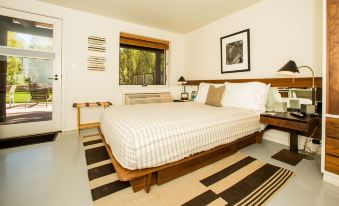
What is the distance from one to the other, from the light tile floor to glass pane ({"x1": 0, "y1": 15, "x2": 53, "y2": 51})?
6.35 ft

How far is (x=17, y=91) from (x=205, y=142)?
3597 millimetres

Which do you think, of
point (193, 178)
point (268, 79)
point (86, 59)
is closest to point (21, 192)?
point (193, 178)

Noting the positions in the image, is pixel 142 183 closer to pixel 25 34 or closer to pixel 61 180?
pixel 61 180

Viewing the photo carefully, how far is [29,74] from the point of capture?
129 inches

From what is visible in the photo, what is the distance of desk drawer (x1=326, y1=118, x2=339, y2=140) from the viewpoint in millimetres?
1676

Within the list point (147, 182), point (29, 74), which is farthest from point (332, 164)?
point (29, 74)

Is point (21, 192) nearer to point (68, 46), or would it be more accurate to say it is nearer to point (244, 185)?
point (244, 185)

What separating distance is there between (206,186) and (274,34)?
2736 millimetres

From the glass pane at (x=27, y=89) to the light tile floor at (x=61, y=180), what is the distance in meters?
1.03

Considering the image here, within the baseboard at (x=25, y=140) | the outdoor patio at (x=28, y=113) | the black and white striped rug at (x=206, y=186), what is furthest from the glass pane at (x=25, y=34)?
the black and white striped rug at (x=206, y=186)

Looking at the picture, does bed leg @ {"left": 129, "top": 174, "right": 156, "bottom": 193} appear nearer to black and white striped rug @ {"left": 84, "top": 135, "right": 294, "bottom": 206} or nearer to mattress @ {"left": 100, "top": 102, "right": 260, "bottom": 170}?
black and white striped rug @ {"left": 84, "top": 135, "right": 294, "bottom": 206}

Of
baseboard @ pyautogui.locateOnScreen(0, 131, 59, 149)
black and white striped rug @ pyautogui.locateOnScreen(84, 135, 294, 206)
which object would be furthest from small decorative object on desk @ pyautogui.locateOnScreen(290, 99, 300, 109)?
baseboard @ pyautogui.locateOnScreen(0, 131, 59, 149)

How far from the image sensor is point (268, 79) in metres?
2.90

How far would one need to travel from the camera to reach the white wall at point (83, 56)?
11.0 feet
